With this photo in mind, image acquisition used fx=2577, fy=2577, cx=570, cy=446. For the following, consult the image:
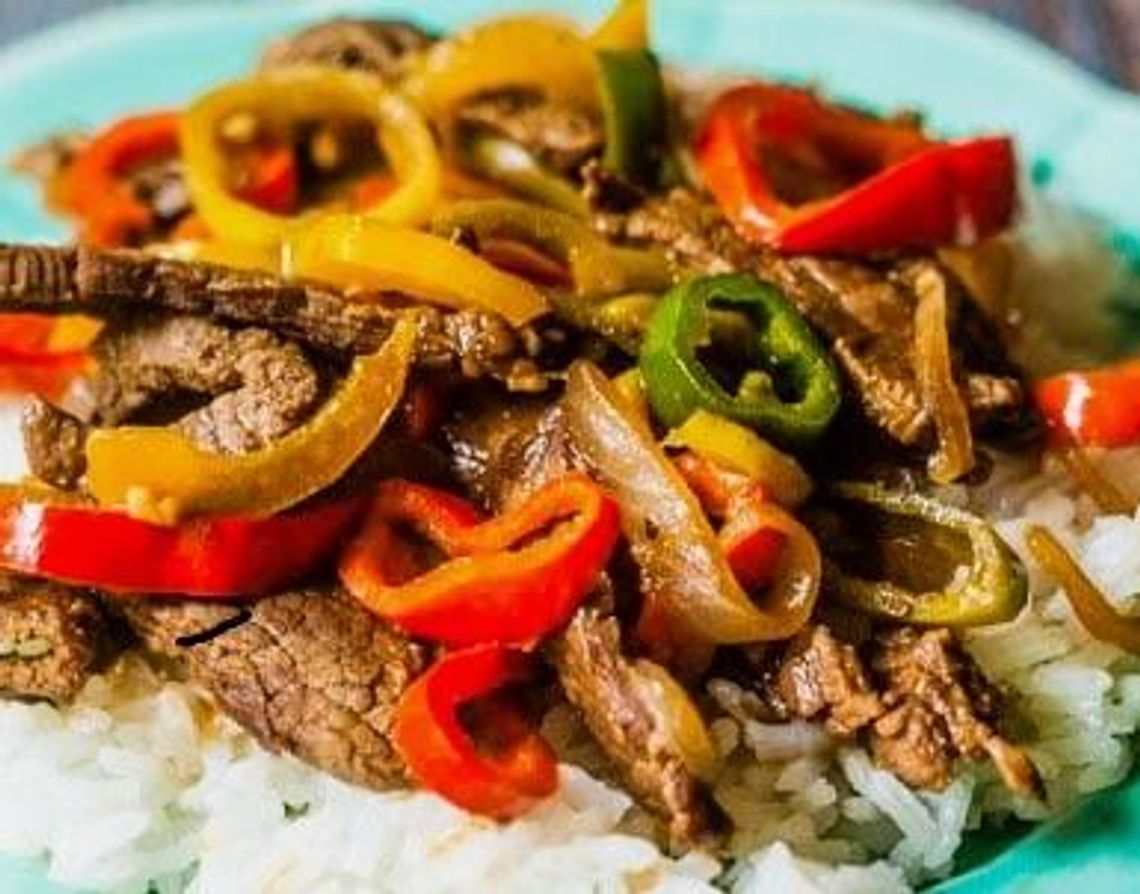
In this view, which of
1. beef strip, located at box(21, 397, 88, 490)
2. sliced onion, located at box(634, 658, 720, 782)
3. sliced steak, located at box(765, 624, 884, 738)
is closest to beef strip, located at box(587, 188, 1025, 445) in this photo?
sliced steak, located at box(765, 624, 884, 738)

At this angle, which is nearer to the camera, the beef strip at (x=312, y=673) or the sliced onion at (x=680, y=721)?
the sliced onion at (x=680, y=721)

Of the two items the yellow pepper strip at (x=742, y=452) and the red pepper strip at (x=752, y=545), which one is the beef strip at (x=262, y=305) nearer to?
Answer: the yellow pepper strip at (x=742, y=452)

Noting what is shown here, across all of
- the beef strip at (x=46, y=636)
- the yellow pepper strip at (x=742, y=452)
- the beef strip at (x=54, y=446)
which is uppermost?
the yellow pepper strip at (x=742, y=452)

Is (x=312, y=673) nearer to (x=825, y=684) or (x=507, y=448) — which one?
(x=507, y=448)

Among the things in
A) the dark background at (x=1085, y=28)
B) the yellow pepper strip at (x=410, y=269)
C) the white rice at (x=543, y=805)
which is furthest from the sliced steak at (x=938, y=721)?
the dark background at (x=1085, y=28)

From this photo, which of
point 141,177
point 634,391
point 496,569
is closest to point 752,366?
point 634,391

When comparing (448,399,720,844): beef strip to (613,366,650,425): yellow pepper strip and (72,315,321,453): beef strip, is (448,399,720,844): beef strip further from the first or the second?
(72,315,321,453): beef strip

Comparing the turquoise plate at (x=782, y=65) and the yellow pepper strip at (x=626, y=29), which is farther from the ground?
the yellow pepper strip at (x=626, y=29)

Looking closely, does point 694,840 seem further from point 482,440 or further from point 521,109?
point 521,109
